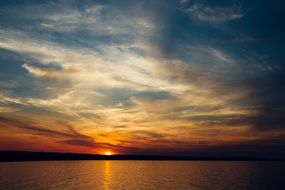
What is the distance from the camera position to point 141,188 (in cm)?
7481

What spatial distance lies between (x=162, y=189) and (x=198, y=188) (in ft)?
29.2

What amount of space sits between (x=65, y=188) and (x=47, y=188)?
4060 millimetres

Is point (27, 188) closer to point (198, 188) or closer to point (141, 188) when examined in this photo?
point (141, 188)

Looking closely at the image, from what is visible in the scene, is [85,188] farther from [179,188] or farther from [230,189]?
[230,189]

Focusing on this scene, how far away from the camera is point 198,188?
75438mm

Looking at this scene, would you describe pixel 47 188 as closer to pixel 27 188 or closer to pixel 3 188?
pixel 27 188

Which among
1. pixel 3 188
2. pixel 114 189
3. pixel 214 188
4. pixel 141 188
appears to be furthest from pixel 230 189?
pixel 3 188

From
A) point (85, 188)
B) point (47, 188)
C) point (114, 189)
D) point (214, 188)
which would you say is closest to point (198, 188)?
point (214, 188)

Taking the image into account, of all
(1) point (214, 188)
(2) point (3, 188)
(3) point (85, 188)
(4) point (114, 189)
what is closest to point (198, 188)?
(1) point (214, 188)

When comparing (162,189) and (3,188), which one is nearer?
(3,188)

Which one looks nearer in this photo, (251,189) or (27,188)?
(27,188)

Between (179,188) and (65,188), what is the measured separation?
2673 cm

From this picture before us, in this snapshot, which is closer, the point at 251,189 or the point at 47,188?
the point at 47,188

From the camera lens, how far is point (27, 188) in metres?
70.6
